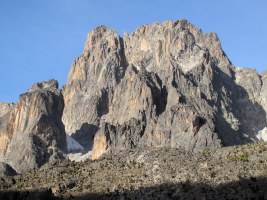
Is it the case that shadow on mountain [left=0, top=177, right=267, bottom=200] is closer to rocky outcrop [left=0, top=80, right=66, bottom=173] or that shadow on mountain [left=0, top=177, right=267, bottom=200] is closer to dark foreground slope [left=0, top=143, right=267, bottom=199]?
dark foreground slope [left=0, top=143, right=267, bottom=199]

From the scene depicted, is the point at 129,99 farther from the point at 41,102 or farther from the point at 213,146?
the point at 213,146

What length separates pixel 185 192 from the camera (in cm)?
8875

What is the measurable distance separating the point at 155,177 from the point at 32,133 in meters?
91.7

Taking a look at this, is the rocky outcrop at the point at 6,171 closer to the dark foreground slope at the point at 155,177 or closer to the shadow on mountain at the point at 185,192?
the dark foreground slope at the point at 155,177

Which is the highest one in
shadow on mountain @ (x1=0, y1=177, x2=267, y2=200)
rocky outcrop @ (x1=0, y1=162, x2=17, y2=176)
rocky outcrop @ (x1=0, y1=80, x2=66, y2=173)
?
rocky outcrop @ (x1=0, y1=80, x2=66, y2=173)

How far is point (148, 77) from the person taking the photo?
595 ft

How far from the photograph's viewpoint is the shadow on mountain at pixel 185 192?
271 feet

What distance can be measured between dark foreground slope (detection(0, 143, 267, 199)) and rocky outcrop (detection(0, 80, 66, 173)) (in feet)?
167

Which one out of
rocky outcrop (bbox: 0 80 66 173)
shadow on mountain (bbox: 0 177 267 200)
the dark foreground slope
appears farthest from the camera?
rocky outcrop (bbox: 0 80 66 173)

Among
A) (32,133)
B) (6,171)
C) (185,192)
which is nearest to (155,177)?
(185,192)

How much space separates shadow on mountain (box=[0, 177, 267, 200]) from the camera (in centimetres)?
8262

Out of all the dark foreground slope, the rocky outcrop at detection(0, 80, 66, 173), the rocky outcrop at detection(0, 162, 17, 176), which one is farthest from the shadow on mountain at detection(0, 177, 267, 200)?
the rocky outcrop at detection(0, 80, 66, 173)

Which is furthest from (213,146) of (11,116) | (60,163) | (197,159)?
(11,116)

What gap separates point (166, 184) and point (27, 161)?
277 ft
